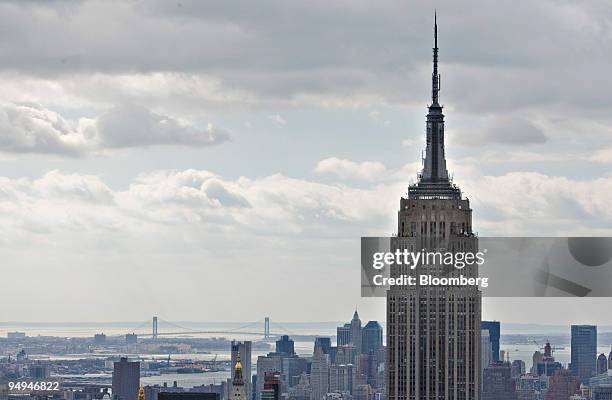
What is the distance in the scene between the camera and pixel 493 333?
121 meters

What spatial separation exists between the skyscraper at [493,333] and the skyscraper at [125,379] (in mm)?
36704

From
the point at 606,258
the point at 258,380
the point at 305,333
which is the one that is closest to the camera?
the point at 606,258

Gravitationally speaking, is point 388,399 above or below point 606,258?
below

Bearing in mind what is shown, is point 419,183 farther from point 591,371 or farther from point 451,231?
point 591,371

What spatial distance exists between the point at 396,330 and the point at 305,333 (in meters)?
69.0

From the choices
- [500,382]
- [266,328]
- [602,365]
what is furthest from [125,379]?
[500,382]

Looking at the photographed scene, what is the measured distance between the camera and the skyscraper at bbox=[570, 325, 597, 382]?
161462 millimetres

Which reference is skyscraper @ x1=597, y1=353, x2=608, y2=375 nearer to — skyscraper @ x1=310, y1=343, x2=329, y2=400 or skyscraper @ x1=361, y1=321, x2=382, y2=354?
skyscraper @ x1=310, y1=343, x2=329, y2=400

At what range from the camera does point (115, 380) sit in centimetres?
18325

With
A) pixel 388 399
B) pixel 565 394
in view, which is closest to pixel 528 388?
pixel 565 394

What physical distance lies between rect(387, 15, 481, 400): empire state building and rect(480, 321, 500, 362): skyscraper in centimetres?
255

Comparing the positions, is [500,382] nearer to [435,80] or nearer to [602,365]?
[602,365]

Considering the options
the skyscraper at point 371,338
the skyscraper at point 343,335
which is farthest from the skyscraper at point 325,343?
the skyscraper at point 371,338

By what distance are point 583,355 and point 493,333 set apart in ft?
183
